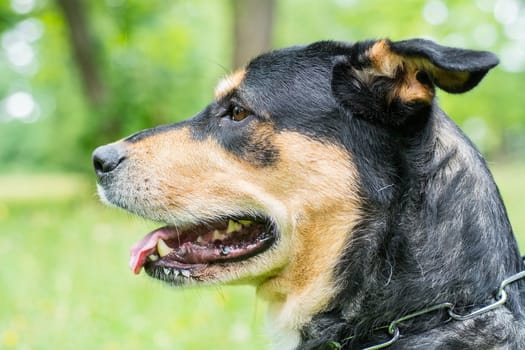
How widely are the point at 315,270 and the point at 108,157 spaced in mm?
1343

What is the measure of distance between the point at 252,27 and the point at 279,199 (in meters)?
10.6

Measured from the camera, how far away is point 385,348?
3234mm

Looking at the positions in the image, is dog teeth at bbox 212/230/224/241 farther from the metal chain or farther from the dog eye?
the metal chain

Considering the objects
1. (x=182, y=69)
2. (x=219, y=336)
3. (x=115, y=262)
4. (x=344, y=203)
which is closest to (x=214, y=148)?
(x=344, y=203)

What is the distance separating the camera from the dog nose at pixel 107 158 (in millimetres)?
3914

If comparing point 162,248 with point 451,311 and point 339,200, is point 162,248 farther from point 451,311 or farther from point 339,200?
point 451,311

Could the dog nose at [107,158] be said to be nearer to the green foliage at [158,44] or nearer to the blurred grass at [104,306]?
the blurred grass at [104,306]

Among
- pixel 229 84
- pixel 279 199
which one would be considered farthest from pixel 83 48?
pixel 279 199

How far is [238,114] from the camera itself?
3.93 meters

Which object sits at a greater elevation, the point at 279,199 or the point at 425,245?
the point at 279,199

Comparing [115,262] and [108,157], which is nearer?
[108,157]

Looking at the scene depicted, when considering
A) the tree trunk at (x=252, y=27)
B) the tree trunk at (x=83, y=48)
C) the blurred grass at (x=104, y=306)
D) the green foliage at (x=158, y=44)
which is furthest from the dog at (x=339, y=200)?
the tree trunk at (x=83, y=48)

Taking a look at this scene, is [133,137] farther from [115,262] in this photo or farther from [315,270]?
[115,262]

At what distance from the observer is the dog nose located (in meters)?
3.91
